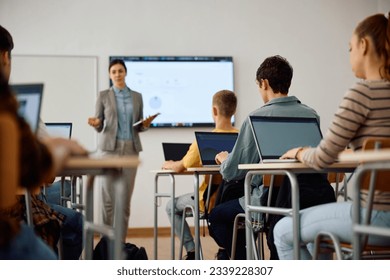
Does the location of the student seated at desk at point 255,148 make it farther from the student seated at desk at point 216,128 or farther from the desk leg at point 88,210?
the desk leg at point 88,210

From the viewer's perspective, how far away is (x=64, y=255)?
2.42m

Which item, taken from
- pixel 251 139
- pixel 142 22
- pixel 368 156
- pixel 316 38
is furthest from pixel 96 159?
pixel 316 38

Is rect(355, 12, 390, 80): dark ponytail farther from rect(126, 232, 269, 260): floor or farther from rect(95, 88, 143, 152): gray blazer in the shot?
rect(95, 88, 143, 152): gray blazer

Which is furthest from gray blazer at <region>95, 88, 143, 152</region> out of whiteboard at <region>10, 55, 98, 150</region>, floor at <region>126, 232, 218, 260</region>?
floor at <region>126, 232, 218, 260</region>

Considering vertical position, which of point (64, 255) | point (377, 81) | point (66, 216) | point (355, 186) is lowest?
point (64, 255)

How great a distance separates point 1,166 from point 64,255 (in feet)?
A: 4.71

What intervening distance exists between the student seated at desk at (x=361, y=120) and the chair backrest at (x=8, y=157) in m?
1.02

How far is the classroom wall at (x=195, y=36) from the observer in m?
6.22

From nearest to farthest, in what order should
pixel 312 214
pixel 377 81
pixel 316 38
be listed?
pixel 377 81 < pixel 312 214 < pixel 316 38

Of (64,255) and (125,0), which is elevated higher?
(125,0)

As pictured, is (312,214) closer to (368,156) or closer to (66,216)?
(368,156)

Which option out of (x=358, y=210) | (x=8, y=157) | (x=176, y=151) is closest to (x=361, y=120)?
(x=358, y=210)

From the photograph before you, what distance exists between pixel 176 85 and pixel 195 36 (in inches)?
22.7

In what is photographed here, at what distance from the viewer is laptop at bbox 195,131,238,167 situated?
10.5 ft
